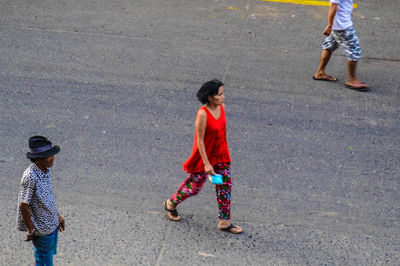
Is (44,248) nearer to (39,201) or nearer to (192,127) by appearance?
(39,201)

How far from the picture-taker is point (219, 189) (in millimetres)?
5289

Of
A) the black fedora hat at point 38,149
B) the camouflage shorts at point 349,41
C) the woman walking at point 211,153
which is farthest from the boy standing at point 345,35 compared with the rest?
the black fedora hat at point 38,149

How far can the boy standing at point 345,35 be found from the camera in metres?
8.02

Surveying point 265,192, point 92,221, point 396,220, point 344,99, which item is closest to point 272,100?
point 344,99

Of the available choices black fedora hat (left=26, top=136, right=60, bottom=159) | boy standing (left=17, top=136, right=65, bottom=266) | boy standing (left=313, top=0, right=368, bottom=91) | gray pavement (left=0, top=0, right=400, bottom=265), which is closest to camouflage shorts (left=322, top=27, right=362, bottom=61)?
boy standing (left=313, top=0, right=368, bottom=91)

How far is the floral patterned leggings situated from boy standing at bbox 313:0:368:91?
3.75 meters

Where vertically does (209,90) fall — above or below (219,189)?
above

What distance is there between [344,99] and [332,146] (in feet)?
4.54

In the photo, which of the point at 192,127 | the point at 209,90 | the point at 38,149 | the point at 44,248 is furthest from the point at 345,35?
the point at 44,248

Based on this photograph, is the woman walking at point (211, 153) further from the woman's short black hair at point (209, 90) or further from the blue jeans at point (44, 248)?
the blue jeans at point (44, 248)

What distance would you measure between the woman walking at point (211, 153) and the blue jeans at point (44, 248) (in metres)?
1.49

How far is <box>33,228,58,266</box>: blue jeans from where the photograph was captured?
14.0 ft

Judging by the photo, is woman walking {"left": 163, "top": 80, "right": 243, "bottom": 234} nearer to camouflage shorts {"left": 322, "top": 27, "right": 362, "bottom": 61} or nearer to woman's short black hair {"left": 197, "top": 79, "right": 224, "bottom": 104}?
woman's short black hair {"left": 197, "top": 79, "right": 224, "bottom": 104}

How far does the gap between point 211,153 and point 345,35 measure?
155 inches
